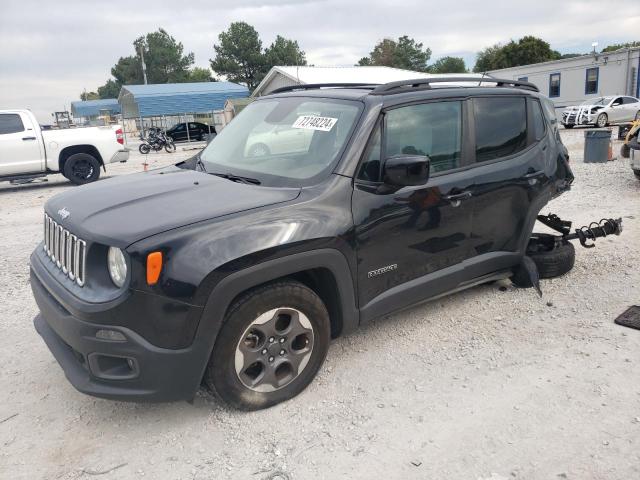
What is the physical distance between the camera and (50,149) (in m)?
12.2

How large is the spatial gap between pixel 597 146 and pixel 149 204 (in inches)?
471

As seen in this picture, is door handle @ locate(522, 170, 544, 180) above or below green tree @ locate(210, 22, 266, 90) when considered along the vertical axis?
below

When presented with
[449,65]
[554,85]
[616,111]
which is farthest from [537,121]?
[449,65]

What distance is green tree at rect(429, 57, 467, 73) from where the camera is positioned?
78.4 meters

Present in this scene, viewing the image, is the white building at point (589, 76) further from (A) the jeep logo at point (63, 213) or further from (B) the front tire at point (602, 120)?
(A) the jeep logo at point (63, 213)

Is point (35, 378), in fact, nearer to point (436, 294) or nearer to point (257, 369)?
point (257, 369)

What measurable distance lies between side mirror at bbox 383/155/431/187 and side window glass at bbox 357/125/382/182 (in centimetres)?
10

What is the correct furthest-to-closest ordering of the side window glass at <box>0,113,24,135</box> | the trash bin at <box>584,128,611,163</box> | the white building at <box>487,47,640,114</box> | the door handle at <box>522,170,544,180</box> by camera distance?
1. the white building at <box>487,47,640,114</box>
2. the trash bin at <box>584,128,611,163</box>
3. the side window glass at <box>0,113,24,135</box>
4. the door handle at <box>522,170,544,180</box>

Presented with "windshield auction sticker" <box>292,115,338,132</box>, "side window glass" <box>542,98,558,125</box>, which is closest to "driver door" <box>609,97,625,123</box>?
"side window glass" <box>542,98,558,125</box>

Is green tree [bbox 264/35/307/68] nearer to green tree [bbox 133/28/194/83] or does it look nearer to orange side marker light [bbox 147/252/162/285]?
green tree [bbox 133/28/194/83]

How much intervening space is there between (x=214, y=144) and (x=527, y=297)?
114 inches

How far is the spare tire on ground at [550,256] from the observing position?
4648mm

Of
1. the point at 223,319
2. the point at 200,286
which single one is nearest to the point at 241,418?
the point at 223,319

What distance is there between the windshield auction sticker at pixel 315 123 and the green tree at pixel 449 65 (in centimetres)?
7964
